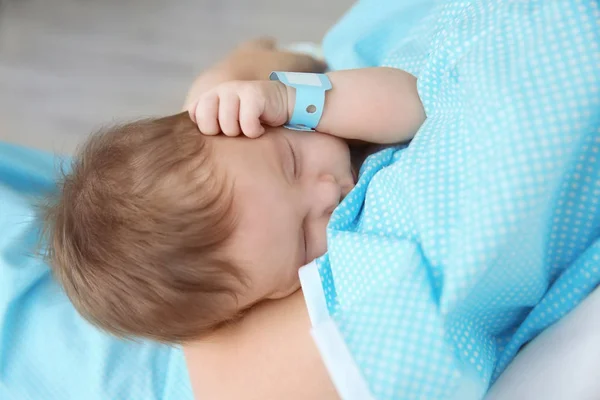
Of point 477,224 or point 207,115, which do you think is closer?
point 477,224

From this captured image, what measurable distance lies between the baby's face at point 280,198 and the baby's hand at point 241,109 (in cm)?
2

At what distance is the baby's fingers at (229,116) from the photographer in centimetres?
75

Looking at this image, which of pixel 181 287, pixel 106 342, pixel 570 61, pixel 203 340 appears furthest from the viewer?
pixel 106 342

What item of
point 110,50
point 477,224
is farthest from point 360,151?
point 110,50

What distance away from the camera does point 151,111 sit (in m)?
1.79

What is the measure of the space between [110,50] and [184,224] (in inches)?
55.9

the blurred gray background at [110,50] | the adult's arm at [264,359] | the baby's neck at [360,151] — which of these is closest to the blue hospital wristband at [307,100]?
the baby's neck at [360,151]

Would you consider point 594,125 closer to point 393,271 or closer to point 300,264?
point 393,271

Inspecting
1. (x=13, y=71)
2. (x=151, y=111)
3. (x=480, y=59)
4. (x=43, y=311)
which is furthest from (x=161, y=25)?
(x=480, y=59)

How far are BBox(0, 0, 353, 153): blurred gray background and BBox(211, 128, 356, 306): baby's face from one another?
1086 mm

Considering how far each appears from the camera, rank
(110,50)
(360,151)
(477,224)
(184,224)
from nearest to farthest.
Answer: (477,224) → (184,224) → (360,151) → (110,50)

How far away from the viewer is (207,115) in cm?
75

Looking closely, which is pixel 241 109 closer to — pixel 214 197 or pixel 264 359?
pixel 214 197

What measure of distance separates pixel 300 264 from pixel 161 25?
1442mm
